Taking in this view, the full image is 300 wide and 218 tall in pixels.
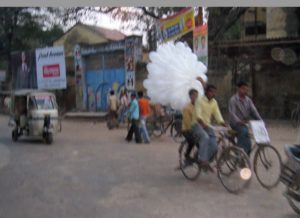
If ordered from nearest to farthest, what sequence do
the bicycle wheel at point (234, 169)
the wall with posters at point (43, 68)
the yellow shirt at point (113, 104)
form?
the bicycle wheel at point (234, 169)
the yellow shirt at point (113, 104)
the wall with posters at point (43, 68)

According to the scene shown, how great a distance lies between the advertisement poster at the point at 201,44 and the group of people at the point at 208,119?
7.39 meters

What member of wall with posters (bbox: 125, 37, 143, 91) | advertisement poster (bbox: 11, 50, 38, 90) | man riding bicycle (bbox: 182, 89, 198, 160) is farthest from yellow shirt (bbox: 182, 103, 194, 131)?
A: advertisement poster (bbox: 11, 50, 38, 90)

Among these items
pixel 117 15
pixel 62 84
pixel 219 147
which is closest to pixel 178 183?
pixel 219 147

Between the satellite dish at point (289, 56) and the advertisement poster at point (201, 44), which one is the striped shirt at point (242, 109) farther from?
the satellite dish at point (289, 56)

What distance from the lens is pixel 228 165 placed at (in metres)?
7.30

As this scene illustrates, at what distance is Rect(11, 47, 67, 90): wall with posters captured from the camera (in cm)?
2570

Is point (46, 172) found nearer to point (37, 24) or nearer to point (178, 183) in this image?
point (178, 183)

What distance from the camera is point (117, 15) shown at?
74.3ft

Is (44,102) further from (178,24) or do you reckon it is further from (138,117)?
(178,24)

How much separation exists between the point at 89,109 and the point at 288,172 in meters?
21.0

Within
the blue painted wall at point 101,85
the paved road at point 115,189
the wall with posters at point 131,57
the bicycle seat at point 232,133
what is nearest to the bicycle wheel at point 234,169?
the paved road at point 115,189

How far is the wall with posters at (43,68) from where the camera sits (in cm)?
2570

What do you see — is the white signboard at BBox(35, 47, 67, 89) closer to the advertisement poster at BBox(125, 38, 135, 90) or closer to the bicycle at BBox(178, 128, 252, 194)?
the advertisement poster at BBox(125, 38, 135, 90)

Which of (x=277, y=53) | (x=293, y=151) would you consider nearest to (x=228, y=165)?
(x=293, y=151)
